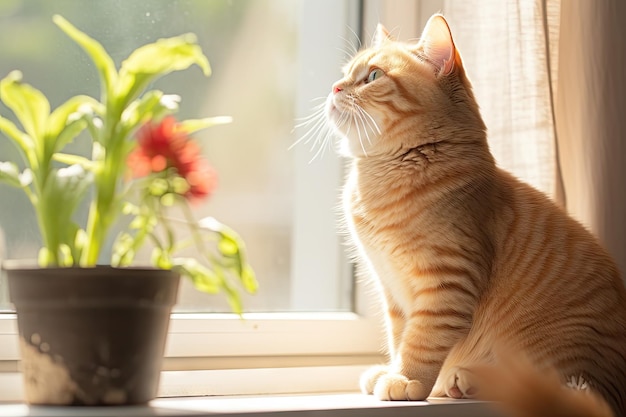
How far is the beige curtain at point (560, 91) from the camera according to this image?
4.67 feet

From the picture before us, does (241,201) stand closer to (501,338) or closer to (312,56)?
(312,56)

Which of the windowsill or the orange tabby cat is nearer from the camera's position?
the windowsill

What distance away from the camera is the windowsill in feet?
3.15

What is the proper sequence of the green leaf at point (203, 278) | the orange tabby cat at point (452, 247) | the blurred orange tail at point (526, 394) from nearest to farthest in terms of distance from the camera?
1. the blurred orange tail at point (526, 394)
2. the green leaf at point (203, 278)
3. the orange tabby cat at point (452, 247)

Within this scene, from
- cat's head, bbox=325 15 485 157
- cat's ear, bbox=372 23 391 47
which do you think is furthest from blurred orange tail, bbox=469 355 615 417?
cat's ear, bbox=372 23 391 47

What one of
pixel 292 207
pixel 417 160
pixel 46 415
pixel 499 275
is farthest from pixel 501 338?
pixel 46 415

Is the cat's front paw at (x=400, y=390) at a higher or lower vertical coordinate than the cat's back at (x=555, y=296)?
lower

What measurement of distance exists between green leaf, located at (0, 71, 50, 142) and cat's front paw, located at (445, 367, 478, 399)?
701 mm

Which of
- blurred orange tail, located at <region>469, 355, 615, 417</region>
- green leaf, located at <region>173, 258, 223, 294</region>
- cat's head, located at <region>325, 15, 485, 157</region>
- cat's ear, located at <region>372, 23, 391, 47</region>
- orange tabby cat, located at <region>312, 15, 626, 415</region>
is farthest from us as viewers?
cat's ear, located at <region>372, 23, 391, 47</region>

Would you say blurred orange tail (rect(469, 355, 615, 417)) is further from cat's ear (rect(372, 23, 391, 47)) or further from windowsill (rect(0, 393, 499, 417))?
cat's ear (rect(372, 23, 391, 47))

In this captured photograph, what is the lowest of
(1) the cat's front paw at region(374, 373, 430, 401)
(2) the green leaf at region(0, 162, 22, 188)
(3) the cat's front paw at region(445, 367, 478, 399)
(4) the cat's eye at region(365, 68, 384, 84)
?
(3) the cat's front paw at region(445, 367, 478, 399)

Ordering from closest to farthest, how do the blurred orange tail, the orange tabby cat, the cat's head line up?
the blurred orange tail, the orange tabby cat, the cat's head

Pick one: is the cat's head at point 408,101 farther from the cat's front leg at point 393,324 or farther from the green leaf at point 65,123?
the green leaf at point 65,123

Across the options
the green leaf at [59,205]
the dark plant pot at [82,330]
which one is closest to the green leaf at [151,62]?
the green leaf at [59,205]
